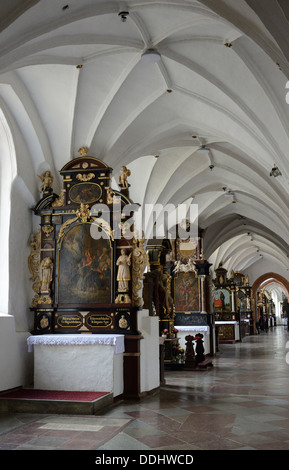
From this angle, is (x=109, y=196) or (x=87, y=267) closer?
(x=87, y=267)

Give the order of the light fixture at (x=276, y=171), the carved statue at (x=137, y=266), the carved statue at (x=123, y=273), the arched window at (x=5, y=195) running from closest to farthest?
the arched window at (x=5, y=195), the carved statue at (x=123, y=273), the carved statue at (x=137, y=266), the light fixture at (x=276, y=171)

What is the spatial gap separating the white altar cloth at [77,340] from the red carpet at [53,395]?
2.81ft

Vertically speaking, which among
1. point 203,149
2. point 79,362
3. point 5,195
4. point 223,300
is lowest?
point 79,362

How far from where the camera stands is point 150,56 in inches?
356

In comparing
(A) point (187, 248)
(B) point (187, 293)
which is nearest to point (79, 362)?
(B) point (187, 293)

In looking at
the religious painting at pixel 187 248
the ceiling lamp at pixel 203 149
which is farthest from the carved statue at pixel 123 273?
the religious painting at pixel 187 248

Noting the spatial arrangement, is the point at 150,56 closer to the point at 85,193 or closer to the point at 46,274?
the point at 85,193

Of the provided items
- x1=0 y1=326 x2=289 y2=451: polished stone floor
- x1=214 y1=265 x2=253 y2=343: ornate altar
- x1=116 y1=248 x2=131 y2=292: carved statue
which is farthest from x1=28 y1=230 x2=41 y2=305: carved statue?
x1=214 y1=265 x2=253 y2=343: ornate altar

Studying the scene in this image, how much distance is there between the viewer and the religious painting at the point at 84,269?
960 centimetres

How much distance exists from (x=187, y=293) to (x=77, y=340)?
11.0m

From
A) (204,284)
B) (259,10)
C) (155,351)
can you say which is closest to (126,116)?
(155,351)

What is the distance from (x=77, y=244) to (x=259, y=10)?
6.07m

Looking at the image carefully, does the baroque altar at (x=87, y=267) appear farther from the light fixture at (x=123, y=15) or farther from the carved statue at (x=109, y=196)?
the light fixture at (x=123, y=15)
